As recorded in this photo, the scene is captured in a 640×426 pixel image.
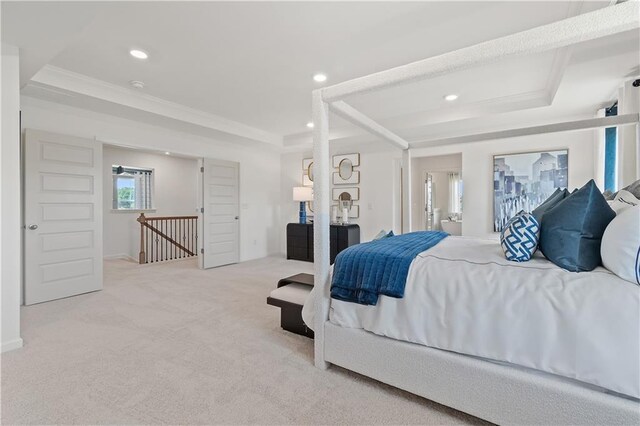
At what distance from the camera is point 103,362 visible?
2004 mm

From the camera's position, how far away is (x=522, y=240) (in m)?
1.58

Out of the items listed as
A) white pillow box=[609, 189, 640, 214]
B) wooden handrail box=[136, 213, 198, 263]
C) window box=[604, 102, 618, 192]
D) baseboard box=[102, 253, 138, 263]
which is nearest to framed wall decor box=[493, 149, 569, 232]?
window box=[604, 102, 618, 192]

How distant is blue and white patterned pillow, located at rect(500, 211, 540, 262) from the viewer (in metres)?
1.56

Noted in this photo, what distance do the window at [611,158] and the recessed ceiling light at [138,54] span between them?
16.5 feet

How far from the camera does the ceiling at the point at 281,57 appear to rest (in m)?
2.12

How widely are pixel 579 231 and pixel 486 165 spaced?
3.57 meters

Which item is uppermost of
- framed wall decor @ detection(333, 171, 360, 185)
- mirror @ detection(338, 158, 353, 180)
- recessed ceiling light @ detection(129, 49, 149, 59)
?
recessed ceiling light @ detection(129, 49, 149, 59)

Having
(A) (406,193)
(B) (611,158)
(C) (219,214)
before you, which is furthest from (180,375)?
(B) (611,158)

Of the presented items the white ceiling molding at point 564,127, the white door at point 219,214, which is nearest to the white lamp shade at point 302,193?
the white door at point 219,214

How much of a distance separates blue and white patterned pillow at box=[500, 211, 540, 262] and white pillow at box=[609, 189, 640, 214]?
0.39 m

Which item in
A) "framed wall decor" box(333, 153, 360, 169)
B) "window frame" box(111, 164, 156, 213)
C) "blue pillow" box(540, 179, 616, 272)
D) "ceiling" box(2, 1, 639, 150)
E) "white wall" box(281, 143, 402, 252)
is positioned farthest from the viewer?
"window frame" box(111, 164, 156, 213)

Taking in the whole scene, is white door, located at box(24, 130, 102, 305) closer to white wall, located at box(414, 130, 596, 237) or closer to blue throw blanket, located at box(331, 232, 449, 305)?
blue throw blanket, located at box(331, 232, 449, 305)

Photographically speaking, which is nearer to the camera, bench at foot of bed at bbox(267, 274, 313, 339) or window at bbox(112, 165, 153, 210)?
bench at foot of bed at bbox(267, 274, 313, 339)

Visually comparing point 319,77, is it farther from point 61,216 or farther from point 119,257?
point 119,257
